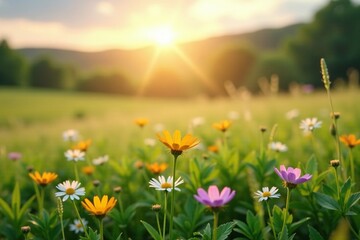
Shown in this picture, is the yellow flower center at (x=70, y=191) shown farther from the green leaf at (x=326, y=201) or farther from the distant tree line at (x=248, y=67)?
the distant tree line at (x=248, y=67)

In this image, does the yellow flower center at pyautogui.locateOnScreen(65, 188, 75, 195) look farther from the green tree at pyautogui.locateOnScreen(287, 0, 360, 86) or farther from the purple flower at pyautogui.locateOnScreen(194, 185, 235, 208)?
the green tree at pyautogui.locateOnScreen(287, 0, 360, 86)

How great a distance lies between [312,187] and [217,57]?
42.7 metres

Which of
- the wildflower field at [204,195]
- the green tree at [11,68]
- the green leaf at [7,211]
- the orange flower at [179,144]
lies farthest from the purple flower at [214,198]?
the green tree at [11,68]

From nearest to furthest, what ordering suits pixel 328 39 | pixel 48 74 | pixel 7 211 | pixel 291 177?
1. pixel 291 177
2. pixel 7 211
3. pixel 328 39
4. pixel 48 74

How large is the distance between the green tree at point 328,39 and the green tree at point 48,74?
104 ft

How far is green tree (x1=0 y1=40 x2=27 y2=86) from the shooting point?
4838cm

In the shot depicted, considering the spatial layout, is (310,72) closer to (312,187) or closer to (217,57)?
(217,57)

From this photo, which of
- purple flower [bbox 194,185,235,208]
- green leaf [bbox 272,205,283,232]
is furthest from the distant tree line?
purple flower [bbox 194,185,235,208]

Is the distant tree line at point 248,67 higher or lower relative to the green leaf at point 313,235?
higher

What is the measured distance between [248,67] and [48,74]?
26378 millimetres

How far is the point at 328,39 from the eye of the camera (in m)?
31.5

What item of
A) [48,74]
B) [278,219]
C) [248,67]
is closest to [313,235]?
[278,219]

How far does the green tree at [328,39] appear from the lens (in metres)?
30.9

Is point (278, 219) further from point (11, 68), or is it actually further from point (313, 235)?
point (11, 68)
